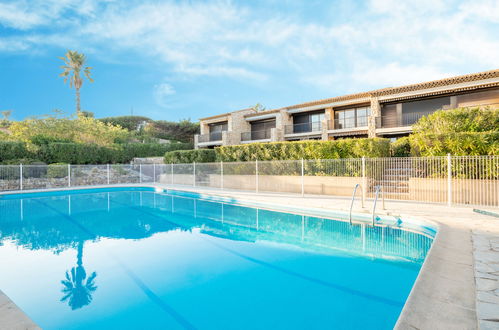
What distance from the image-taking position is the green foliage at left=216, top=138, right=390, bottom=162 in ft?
44.5

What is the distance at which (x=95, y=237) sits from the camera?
762 centimetres

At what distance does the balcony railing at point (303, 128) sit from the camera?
78.2 feet

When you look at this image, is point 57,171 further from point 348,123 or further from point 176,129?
point 348,123

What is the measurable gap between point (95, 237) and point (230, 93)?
56.7 meters

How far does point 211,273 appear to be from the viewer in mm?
4906

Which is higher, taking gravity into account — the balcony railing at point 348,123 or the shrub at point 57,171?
the balcony railing at point 348,123

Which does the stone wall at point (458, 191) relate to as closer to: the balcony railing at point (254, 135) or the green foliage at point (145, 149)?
the balcony railing at point (254, 135)

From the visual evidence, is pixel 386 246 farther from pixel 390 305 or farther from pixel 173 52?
pixel 173 52

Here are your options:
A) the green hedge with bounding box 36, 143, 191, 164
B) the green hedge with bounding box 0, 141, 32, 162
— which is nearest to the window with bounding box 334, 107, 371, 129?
the green hedge with bounding box 36, 143, 191, 164

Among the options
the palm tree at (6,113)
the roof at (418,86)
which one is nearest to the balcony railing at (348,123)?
the roof at (418,86)

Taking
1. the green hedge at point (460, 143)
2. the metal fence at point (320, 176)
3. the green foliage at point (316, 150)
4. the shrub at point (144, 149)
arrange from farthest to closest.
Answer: the shrub at point (144, 149) < the green foliage at point (316, 150) < the green hedge at point (460, 143) < the metal fence at point (320, 176)

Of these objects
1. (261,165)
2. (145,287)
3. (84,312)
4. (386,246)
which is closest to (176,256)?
(145,287)

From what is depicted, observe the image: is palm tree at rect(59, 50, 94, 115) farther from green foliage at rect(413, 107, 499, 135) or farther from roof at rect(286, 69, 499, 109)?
green foliage at rect(413, 107, 499, 135)

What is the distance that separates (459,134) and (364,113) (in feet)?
39.5
